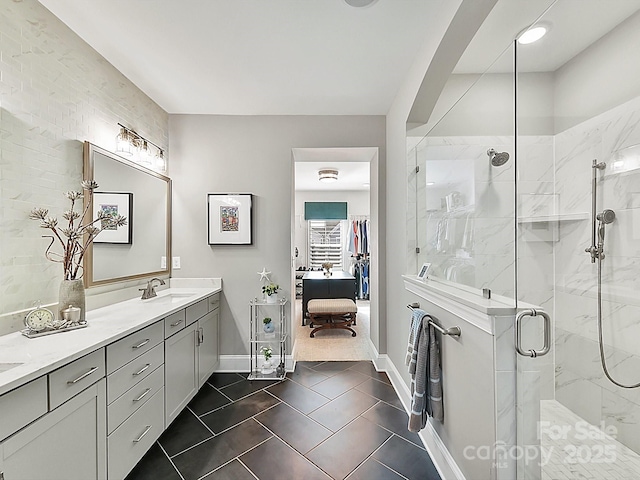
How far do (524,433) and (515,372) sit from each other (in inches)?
10.3

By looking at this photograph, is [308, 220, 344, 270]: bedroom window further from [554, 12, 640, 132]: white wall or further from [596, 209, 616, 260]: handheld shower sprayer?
[596, 209, 616, 260]: handheld shower sprayer

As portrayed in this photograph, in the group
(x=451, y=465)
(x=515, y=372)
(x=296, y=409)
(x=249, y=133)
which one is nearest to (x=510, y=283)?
(x=515, y=372)

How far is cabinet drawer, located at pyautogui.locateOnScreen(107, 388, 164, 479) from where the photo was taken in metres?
1.61

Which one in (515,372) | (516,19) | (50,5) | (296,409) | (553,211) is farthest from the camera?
(296,409)

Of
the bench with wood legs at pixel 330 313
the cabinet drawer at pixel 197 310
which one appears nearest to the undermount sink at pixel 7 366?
the cabinet drawer at pixel 197 310

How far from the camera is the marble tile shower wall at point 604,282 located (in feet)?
4.87

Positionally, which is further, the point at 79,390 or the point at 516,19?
the point at 516,19

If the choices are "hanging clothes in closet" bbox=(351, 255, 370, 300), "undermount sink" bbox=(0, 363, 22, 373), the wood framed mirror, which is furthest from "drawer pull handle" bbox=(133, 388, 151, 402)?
"hanging clothes in closet" bbox=(351, 255, 370, 300)

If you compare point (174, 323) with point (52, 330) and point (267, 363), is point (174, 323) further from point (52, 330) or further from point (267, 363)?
point (267, 363)

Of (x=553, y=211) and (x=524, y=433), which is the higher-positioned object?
(x=553, y=211)

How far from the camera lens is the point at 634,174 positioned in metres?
1.43

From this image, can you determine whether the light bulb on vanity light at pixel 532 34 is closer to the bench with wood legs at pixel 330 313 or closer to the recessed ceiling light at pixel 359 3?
the recessed ceiling light at pixel 359 3

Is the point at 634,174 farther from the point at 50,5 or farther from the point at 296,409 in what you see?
the point at 50,5

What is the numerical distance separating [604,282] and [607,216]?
1.14 feet
